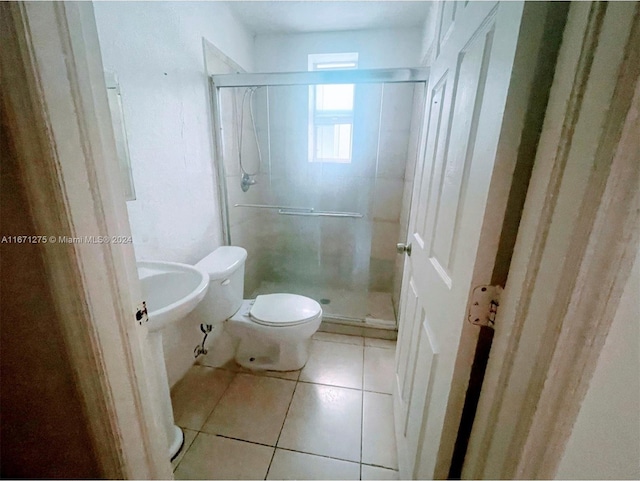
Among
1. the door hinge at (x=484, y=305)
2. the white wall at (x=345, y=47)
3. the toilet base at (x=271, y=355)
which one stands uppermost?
the white wall at (x=345, y=47)

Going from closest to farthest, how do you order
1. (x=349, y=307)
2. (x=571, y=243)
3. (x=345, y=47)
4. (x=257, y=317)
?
1. (x=571, y=243)
2. (x=257, y=317)
3. (x=345, y=47)
4. (x=349, y=307)

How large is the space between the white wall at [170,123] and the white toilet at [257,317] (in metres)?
0.17

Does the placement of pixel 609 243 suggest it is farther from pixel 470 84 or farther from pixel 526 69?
pixel 470 84

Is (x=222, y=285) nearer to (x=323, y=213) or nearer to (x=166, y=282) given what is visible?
(x=166, y=282)

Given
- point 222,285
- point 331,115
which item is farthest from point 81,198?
point 331,115

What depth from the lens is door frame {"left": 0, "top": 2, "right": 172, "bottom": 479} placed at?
0.39 m

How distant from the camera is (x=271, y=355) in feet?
5.46

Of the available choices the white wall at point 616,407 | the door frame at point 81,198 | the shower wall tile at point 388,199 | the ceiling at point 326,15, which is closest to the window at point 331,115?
the ceiling at point 326,15

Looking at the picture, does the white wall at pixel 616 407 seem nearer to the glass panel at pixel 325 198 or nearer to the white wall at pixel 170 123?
the white wall at pixel 170 123

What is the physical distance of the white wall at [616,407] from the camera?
33cm

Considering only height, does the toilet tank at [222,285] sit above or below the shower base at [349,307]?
above

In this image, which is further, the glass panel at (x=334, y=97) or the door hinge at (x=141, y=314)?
the glass panel at (x=334, y=97)

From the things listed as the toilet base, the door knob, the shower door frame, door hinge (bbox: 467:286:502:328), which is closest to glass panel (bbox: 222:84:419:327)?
the shower door frame

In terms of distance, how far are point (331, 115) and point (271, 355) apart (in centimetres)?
197
